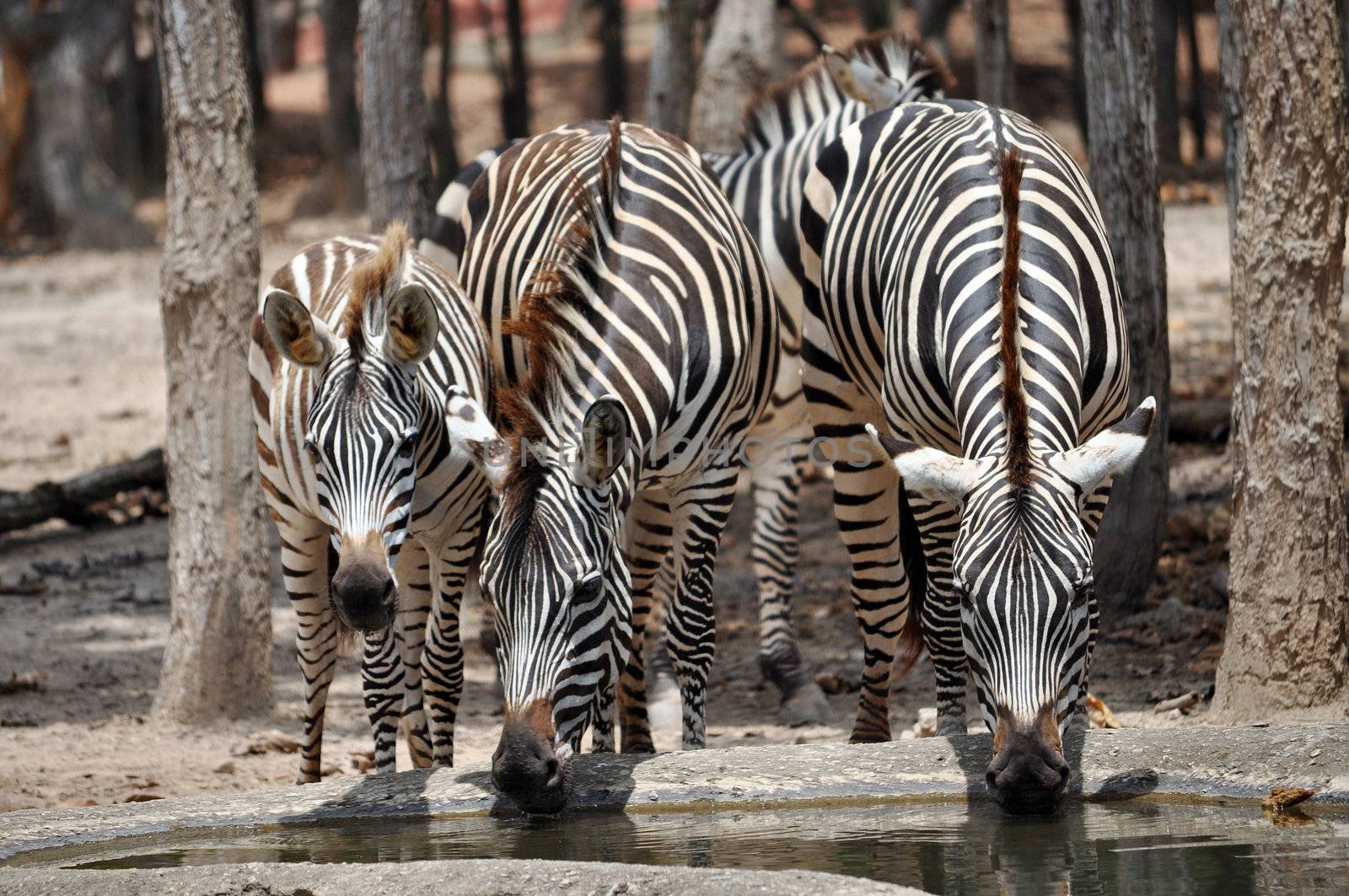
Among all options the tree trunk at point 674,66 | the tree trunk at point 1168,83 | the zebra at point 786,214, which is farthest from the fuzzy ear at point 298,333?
the tree trunk at point 1168,83

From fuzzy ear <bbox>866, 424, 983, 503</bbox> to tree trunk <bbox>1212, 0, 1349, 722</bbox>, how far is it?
1868mm

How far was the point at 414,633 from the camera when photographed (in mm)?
6840

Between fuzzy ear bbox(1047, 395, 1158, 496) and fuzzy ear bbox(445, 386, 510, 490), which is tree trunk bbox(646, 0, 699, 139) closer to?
→ fuzzy ear bbox(445, 386, 510, 490)

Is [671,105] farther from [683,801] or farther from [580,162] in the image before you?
[683,801]

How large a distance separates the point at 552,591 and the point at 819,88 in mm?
5545

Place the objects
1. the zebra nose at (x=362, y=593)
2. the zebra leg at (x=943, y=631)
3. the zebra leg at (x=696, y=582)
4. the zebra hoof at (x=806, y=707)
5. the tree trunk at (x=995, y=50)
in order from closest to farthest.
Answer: the zebra nose at (x=362, y=593) → the zebra leg at (x=943, y=631) → the zebra leg at (x=696, y=582) → the zebra hoof at (x=806, y=707) → the tree trunk at (x=995, y=50)

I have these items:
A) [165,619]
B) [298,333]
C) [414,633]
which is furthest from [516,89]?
[298,333]

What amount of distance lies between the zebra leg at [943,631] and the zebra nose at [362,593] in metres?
2.17

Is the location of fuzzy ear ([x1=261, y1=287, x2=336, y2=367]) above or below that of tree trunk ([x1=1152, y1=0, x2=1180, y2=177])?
below

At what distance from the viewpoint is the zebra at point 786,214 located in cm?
838

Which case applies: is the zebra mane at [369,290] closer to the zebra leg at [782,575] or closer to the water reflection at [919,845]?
the water reflection at [919,845]

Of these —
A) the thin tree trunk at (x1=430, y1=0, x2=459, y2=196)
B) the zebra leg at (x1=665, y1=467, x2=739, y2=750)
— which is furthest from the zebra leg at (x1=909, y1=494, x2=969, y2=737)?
the thin tree trunk at (x1=430, y1=0, x2=459, y2=196)

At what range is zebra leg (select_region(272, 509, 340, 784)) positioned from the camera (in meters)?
6.50

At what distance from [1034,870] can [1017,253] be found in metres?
2.00
